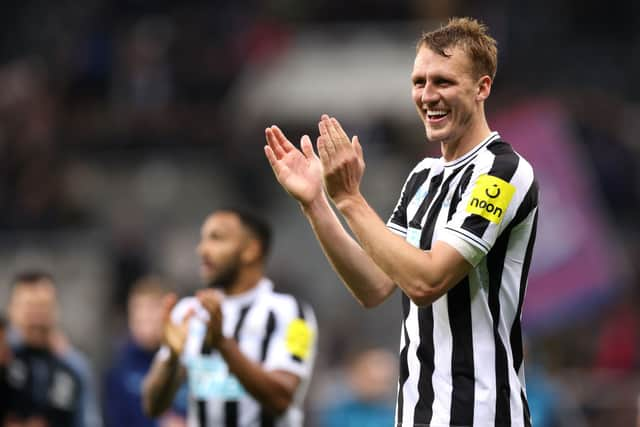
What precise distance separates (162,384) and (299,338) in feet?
2.41

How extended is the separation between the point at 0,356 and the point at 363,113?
343 inches

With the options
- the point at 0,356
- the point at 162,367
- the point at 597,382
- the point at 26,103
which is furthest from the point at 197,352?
the point at 26,103

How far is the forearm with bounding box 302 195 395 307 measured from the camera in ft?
13.1

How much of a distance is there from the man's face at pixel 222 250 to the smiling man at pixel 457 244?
2.57 m

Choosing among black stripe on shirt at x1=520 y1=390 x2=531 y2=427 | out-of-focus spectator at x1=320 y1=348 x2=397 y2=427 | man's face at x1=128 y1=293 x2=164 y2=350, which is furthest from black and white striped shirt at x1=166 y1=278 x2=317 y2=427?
out-of-focus spectator at x1=320 y1=348 x2=397 y2=427

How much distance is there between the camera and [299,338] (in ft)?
20.9

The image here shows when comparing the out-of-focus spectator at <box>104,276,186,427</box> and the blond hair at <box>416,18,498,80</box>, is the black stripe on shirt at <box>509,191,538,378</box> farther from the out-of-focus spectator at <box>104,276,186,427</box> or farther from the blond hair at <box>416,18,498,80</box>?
the out-of-focus spectator at <box>104,276,186,427</box>

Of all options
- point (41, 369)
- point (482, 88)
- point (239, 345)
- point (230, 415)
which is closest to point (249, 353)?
point (239, 345)

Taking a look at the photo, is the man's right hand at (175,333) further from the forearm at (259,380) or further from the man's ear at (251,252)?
the man's ear at (251,252)

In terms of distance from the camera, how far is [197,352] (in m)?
6.48

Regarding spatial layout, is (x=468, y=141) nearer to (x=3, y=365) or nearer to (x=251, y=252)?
(x=251, y=252)

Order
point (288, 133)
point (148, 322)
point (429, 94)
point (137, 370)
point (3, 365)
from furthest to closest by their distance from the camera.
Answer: point (288, 133) → point (137, 370) → point (148, 322) → point (3, 365) → point (429, 94)

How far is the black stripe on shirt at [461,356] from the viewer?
374 centimetres

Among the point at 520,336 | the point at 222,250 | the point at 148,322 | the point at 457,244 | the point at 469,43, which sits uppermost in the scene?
the point at 469,43
